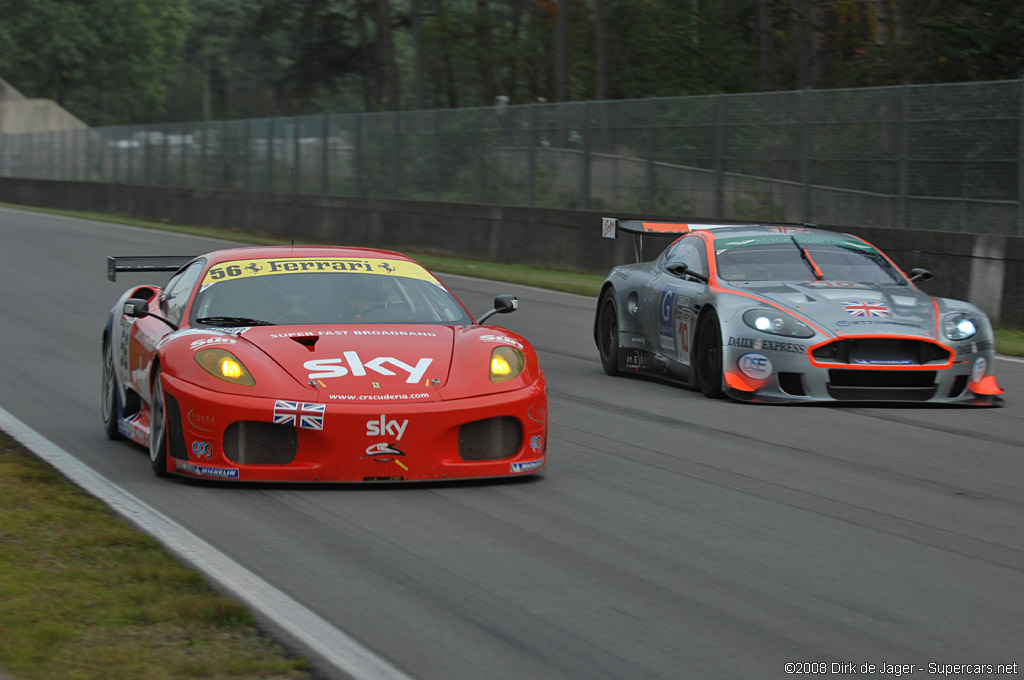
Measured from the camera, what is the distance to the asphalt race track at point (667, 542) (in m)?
4.48

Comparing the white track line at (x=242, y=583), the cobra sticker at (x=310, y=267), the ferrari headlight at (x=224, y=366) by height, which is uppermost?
the cobra sticker at (x=310, y=267)

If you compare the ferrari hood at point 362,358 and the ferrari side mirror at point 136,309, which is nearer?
the ferrari hood at point 362,358

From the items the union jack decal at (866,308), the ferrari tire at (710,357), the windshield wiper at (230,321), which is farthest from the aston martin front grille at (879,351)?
the windshield wiper at (230,321)

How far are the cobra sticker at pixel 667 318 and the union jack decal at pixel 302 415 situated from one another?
4.99 m

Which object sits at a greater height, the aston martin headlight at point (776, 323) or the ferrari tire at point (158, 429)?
the aston martin headlight at point (776, 323)

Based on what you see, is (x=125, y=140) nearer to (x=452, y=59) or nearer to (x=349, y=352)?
(x=452, y=59)

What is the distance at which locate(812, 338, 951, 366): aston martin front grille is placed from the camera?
32.2ft

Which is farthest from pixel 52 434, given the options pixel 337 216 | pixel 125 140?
pixel 125 140

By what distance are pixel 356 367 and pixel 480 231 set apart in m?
21.3

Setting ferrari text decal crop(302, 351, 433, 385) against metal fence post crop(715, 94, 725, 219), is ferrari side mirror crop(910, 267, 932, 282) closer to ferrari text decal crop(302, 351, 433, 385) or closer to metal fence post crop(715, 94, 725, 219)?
ferrari text decal crop(302, 351, 433, 385)

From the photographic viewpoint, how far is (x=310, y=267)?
8234mm

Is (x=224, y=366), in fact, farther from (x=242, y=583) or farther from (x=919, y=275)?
(x=919, y=275)

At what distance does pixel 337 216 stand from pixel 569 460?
87.2 ft

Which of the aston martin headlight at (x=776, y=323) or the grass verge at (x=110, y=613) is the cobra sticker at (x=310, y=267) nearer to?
the grass verge at (x=110, y=613)
